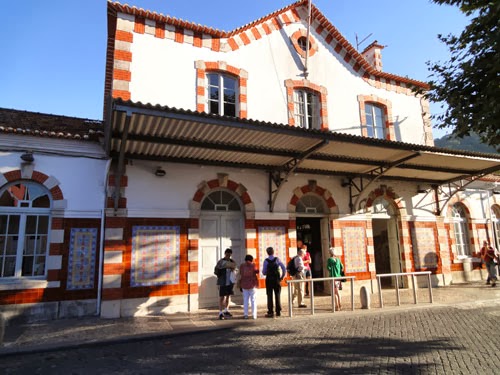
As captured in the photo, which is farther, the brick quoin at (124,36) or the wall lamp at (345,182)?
the wall lamp at (345,182)

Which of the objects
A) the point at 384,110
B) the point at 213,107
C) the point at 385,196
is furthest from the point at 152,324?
the point at 384,110

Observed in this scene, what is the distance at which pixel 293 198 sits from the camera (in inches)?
421

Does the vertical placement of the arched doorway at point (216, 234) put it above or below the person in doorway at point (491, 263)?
above

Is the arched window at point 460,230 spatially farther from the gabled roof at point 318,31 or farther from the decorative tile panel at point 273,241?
the decorative tile panel at point 273,241

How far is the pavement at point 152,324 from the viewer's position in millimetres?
6043

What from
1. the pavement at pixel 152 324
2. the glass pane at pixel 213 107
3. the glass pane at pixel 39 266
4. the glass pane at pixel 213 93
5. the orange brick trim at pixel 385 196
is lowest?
the pavement at pixel 152 324

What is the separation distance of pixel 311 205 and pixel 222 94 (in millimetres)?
4458

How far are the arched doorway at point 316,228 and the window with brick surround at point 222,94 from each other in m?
3.61

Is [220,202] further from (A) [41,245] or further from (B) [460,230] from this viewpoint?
(B) [460,230]

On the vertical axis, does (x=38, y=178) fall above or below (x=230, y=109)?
below

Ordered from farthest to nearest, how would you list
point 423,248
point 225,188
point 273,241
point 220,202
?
point 423,248 → point 273,241 → point 220,202 → point 225,188

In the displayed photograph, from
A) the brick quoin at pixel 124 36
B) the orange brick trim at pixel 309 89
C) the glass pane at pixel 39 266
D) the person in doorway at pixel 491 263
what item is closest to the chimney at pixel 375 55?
the orange brick trim at pixel 309 89

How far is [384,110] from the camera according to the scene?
1297 cm

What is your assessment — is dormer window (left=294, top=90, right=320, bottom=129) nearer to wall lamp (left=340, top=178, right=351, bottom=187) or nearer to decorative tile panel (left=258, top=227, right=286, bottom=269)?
wall lamp (left=340, top=178, right=351, bottom=187)
